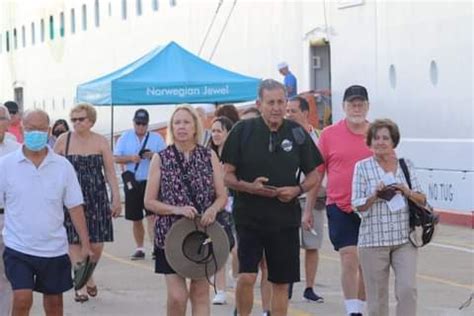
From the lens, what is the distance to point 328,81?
26281mm

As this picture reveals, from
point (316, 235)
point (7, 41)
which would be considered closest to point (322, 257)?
point (316, 235)

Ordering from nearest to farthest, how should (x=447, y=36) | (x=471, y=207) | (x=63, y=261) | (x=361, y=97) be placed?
(x=63, y=261) → (x=361, y=97) → (x=471, y=207) → (x=447, y=36)

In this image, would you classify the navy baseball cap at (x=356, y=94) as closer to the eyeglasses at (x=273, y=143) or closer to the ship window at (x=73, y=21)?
the eyeglasses at (x=273, y=143)

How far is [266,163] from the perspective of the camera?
7.61 metres

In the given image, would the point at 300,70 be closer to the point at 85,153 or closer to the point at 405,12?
the point at 405,12

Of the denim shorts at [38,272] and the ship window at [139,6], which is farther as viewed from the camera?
the ship window at [139,6]

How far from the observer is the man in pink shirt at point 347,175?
8.54 m

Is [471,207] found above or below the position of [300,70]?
below

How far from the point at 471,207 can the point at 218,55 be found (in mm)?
14238

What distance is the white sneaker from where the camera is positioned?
33.5 ft

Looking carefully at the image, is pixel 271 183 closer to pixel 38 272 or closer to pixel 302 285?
pixel 38 272

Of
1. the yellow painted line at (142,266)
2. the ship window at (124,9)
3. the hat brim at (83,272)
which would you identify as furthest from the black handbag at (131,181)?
the ship window at (124,9)

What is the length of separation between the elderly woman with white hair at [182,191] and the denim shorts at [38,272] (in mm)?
605

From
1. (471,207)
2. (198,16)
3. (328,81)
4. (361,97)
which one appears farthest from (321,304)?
(198,16)
